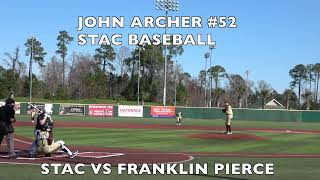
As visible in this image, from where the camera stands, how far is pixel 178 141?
79.9 feet

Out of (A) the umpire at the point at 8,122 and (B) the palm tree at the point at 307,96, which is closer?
(A) the umpire at the point at 8,122

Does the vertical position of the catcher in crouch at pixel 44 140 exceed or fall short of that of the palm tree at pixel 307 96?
it falls short

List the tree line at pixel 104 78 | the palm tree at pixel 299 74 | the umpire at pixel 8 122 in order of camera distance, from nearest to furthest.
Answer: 1. the umpire at pixel 8 122
2. the tree line at pixel 104 78
3. the palm tree at pixel 299 74

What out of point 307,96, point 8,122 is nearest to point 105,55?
point 307,96

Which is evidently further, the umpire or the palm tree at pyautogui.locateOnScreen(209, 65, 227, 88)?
the palm tree at pyautogui.locateOnScreen(209, 65, 227, 88)

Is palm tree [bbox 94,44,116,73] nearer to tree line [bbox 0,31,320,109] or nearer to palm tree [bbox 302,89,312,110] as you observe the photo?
tree line [bbox 0,31,320,109]

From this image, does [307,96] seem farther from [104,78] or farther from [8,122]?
[8,122]

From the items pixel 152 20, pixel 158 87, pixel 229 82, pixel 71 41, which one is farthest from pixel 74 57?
pixel 152 20

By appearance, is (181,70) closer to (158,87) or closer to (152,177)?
(158,87)

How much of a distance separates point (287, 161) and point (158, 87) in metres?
96.2

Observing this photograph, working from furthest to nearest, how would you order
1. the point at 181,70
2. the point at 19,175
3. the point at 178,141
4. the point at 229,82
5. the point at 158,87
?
the point at 229,82 < the point at 181,70 < the point at 158,87 < the point at 178,141 < the point at 19,175

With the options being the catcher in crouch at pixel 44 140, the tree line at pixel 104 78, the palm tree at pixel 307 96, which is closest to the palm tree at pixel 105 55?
the tree line at pixel 104 78

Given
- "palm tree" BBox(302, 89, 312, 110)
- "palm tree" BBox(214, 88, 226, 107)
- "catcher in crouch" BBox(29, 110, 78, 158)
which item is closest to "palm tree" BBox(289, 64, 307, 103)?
"palm tree" BBox(302, 89, 312, 110)

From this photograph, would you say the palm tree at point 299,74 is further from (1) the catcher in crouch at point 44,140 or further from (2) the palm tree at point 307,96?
(1) the catcher in crouch at point 44,140
